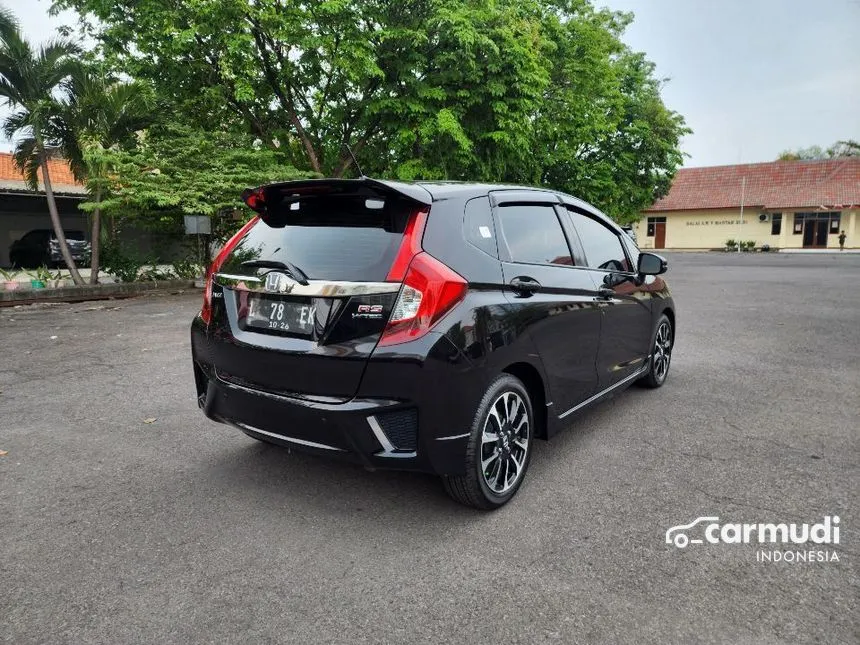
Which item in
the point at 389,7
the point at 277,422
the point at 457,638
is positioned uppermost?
the point at 389,7

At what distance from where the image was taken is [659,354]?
5414mm

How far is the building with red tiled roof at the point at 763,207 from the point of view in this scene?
46.7 m

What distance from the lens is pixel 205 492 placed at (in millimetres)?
A: 3332

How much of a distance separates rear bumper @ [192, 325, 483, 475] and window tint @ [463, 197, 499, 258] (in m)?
0.63

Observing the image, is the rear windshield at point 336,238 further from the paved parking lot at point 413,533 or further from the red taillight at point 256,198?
the paved parking lot at point 413,533

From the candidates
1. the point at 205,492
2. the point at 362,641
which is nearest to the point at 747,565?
the point at 362,641

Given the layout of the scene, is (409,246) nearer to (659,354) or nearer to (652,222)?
A: (659,354)

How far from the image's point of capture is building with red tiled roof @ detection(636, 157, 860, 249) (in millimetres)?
46719

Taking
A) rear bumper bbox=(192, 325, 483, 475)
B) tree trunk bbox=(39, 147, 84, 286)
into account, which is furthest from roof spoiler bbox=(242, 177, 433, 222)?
tree trunk bbox=(39, 147, 84, 286)

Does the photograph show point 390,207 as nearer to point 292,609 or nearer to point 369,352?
point 369,352

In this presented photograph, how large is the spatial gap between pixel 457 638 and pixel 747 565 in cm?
136

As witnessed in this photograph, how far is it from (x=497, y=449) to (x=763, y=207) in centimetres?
5285

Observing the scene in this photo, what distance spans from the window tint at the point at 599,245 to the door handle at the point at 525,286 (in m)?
0.93

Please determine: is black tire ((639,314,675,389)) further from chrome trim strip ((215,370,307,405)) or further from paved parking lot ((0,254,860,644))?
chrome trim strip ((215,370,307,405))
